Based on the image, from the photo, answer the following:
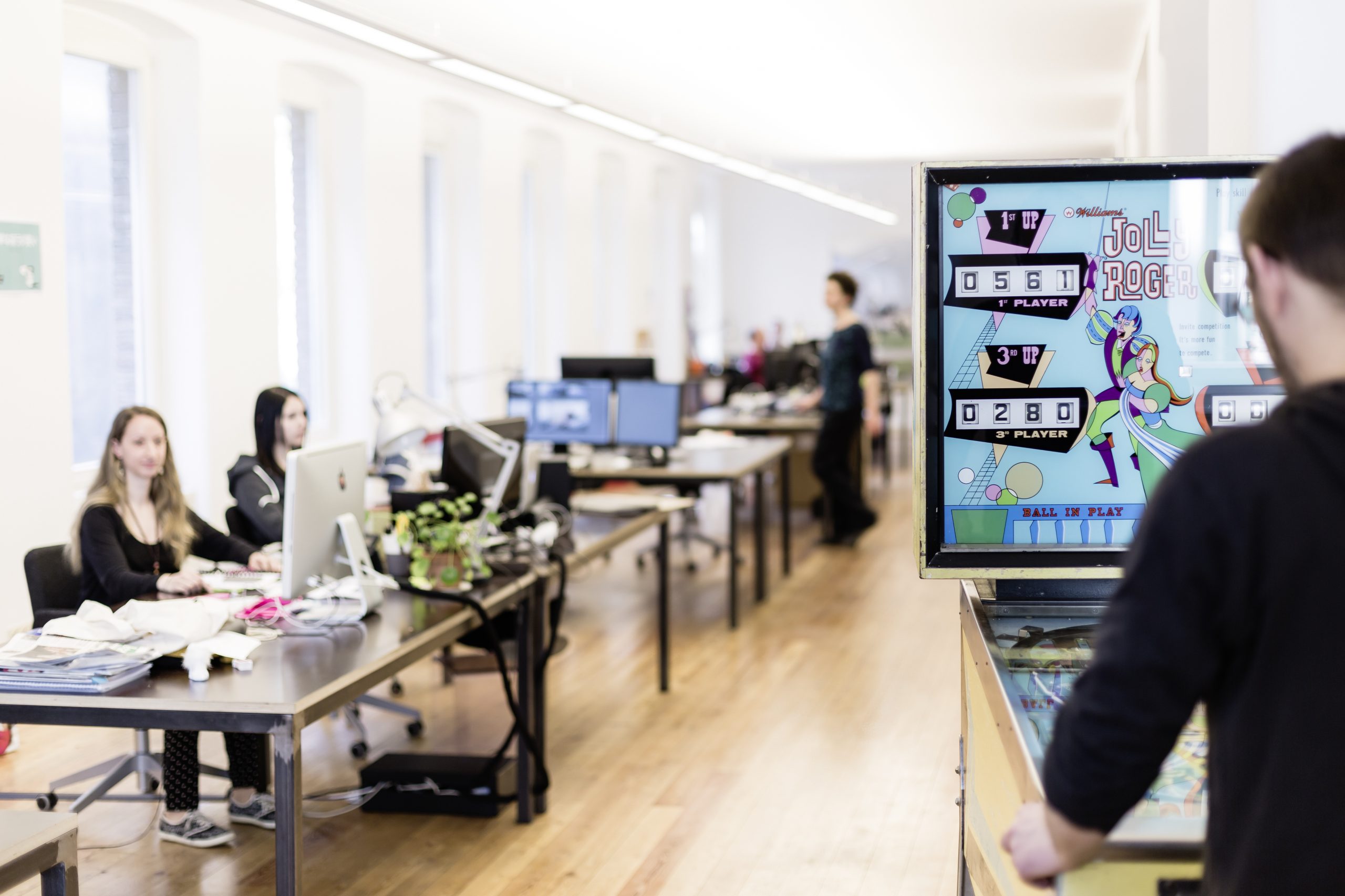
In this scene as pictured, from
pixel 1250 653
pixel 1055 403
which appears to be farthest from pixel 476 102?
pixel 1250 653

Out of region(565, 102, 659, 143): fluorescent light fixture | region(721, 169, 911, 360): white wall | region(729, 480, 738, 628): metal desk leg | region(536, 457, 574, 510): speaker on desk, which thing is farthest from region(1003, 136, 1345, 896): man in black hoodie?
region(721, 169, 911, 360): white wall

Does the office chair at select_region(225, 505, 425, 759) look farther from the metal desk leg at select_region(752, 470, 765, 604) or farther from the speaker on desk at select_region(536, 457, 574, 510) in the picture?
the metal desk leg at select_region(752, 470, 765, 604)

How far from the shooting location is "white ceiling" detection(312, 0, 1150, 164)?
22.1ft

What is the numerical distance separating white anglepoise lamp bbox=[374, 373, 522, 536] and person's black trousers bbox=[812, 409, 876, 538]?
288 centimetres

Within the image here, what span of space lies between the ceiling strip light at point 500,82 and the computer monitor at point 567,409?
4.40ft

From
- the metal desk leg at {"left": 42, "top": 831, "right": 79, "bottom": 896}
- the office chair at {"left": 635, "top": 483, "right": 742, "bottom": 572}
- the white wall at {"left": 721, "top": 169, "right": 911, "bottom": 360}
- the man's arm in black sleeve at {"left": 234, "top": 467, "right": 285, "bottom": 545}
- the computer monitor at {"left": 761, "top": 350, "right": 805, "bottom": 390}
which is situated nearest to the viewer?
the metal desk leg at {"left": 42, "top": 831, "right": 79, "bottom": 896}

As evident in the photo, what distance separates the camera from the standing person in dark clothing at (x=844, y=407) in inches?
321

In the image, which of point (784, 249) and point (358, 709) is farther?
point (784, 249)

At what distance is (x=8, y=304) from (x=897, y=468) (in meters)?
9.10

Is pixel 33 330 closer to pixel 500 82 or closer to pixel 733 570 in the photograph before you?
pixel 500 82

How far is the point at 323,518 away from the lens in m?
3.43

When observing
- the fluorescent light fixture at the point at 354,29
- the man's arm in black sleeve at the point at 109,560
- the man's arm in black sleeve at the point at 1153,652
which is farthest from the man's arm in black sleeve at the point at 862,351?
the man's arm in black sleeve at the point at 1153,652

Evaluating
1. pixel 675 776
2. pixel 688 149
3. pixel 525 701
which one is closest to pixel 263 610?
pixel 525 701

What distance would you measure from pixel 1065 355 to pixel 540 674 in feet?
7.36
